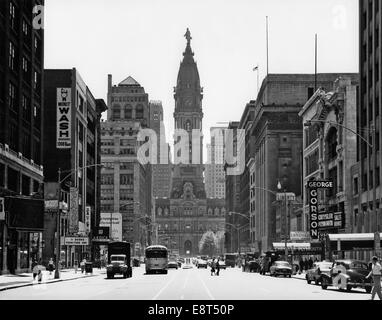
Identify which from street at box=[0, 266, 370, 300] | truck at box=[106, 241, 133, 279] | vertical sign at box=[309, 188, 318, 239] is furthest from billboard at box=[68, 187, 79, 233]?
street at box=[0, 266, 370, 300]

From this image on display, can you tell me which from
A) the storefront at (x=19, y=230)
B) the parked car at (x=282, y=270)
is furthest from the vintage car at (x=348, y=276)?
the storefront at (x=19, y=230)

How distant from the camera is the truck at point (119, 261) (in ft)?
234

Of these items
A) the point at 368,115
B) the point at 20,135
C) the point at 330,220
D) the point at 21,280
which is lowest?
the point at 21,280

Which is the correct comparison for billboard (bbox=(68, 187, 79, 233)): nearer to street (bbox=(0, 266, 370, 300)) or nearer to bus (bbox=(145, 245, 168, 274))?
bus (bbox=(145, 245, 168, 274))

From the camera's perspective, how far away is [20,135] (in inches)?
3039

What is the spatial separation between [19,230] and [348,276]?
38089 mm

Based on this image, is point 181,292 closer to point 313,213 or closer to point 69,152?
point 313,213

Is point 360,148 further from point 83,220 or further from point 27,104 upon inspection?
point 83,220

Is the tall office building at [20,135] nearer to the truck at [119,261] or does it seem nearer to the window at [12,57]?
the window at [12,57]

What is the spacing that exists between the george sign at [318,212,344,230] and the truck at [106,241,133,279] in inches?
887

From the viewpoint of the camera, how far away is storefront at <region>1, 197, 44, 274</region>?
7181 cm

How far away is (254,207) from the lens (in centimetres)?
17738

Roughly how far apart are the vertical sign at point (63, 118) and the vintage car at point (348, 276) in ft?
200

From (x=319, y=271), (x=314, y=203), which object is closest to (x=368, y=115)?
(x=314, y=203)
